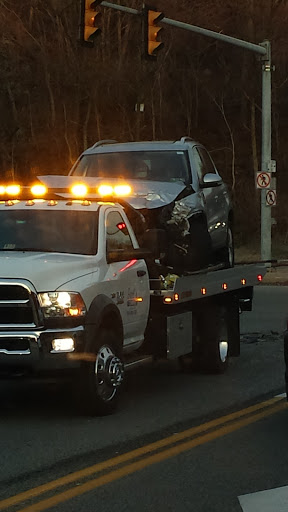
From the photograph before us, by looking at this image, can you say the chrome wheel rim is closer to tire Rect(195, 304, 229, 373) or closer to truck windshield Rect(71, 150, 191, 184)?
tire Rect(195, 304, 229, 373)

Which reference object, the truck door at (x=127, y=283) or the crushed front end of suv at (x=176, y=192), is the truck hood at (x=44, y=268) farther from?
the crushed front end of suv at (x=176, y=192)

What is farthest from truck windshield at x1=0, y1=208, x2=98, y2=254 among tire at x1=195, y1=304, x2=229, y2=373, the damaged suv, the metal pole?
the metal pole

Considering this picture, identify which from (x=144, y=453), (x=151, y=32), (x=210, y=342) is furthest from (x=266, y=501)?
(x=151, y=32)

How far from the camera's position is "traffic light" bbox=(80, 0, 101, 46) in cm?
1750

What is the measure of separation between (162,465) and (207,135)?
160 ft

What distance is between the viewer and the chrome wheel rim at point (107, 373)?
27.6 feet

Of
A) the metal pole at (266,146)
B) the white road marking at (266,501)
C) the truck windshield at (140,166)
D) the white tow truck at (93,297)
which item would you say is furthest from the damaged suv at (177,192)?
Answer: the metal pole at (266,146)

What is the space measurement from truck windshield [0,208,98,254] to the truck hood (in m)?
0.28

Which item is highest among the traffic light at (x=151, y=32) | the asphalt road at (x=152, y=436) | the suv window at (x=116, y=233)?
the traffic light at (x=151, y=32)

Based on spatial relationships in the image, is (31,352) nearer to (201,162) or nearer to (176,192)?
(176,192)

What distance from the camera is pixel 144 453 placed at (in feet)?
22.8

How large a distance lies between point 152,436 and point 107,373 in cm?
108

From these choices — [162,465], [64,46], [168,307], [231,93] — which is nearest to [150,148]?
[168,307]

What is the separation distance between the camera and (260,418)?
829 centimetres
